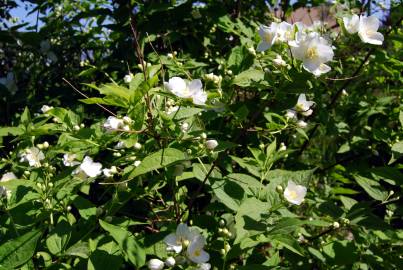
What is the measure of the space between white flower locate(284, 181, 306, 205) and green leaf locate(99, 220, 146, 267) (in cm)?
51

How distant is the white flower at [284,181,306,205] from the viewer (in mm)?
1461

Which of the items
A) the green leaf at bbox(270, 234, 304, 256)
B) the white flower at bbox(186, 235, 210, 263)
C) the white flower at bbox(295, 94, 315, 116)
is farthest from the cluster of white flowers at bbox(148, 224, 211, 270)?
the white flower at bbox(295, 94, 315, 116)

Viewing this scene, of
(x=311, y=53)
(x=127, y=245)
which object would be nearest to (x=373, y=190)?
(x=311, y=53)

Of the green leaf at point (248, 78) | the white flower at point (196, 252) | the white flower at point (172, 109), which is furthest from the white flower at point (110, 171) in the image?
the green leaf at point (248, 78)

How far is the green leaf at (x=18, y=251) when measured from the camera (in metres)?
1.22

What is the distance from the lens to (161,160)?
1.26 meters

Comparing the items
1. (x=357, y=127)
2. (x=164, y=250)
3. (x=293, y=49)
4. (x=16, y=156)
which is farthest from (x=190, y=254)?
(x=357, y=127)

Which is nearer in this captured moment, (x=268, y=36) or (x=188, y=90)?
(x=188, y=90)

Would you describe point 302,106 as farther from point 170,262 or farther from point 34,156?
point 34,156

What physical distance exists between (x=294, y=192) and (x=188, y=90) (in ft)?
1.62

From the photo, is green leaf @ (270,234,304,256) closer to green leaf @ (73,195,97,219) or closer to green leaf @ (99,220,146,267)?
green leaf @ (99,220,146,267)

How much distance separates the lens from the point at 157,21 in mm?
2531

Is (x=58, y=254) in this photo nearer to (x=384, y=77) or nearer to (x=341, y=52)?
(x=341, y=52)

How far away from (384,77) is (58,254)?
2.25 meters
